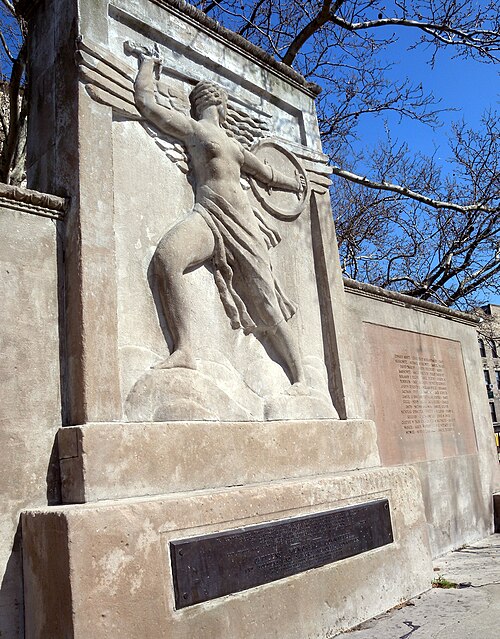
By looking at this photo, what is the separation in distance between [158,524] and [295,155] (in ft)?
13.3

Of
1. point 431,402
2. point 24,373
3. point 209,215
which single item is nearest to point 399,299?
point 431,402

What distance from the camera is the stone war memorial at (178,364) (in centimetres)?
340

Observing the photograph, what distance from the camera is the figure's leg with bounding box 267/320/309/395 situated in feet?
16.8

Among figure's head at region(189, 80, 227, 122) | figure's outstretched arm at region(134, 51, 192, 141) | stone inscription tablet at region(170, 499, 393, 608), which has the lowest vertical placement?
stone inscription tablet at region(170, 499, 393, 608)

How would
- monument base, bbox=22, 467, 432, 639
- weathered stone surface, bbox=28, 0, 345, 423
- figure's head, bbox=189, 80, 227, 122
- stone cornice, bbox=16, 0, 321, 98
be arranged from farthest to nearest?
figure's head, bbox=189, 80, 227, 122, stone cornice, bbox=16, 0, 321, 98, weathered stone surface, bbox=28, 0, 345, 423, monument base, bbox=22, 467, 432, 639

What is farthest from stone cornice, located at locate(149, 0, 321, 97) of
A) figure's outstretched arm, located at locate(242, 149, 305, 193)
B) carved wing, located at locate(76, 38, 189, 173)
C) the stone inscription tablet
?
the stone inscription tablet

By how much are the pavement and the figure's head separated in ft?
13.7

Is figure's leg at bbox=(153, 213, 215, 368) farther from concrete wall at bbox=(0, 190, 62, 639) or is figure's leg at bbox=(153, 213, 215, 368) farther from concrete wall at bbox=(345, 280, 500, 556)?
concrete wall at bbox=(345, 280, 500, 556)

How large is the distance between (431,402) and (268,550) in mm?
4355

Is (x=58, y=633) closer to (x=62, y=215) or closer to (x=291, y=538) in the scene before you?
(x=291, y=538)

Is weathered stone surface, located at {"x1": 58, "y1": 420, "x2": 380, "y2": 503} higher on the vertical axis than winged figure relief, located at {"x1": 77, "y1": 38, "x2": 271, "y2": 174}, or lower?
lower

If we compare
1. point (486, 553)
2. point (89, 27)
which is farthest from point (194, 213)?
point (486, 553)

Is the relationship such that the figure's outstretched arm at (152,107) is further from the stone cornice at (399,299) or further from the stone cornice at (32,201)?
the stone cornice at (399,299)

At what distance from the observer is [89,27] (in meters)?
4.50
